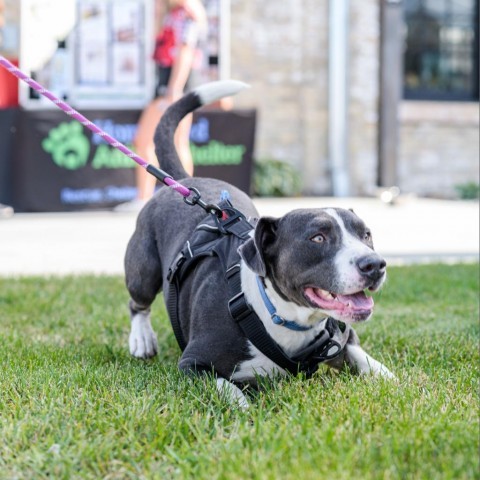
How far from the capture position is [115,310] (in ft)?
15.4

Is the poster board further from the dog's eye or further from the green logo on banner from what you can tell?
the dog's eye

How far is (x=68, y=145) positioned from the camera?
365 inches

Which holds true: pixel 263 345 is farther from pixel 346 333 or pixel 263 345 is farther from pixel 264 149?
pixel 264 149

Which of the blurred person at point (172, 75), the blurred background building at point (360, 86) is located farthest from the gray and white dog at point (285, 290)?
the blurred background building at point (360, 86)

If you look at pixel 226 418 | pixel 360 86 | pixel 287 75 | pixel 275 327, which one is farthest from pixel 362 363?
pixel 360 86

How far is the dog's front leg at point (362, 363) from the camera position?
302 cm

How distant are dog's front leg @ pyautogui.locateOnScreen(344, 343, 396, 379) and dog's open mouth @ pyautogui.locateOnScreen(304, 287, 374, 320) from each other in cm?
38

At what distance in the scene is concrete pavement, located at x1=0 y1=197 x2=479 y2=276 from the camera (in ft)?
21.5

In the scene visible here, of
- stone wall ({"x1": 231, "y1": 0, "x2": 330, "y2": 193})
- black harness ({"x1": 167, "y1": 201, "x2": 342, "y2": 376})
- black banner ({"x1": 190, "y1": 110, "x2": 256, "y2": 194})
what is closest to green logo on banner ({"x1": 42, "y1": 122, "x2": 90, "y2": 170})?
black banner ({"x1": 190, "y1": 110, "x2": 256, "y2": 194})

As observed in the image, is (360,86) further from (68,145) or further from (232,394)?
(232,394)

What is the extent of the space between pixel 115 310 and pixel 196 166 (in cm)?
517

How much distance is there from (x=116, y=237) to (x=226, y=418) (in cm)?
525

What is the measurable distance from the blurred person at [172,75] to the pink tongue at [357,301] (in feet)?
20.3

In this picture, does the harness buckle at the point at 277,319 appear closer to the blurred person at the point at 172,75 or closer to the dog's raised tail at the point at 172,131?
the dog's raised tail at the point at 172,131
